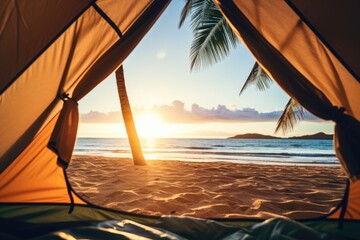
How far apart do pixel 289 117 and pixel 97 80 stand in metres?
6.48

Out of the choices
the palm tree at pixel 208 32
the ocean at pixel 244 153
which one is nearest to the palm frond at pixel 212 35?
the palm tree at pixel 208 32

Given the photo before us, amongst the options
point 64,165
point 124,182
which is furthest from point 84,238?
point 124,182

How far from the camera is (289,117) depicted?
7086 millimetres

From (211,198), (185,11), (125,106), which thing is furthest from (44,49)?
(185,11)

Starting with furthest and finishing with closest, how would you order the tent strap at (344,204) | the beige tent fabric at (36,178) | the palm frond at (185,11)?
the palm frond at (185,11), the beige tent fabric at (36,178), the tent strap at (344,204)

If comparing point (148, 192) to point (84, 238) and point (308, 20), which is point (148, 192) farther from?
point (308, 20)

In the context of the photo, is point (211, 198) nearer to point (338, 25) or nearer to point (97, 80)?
point (97, 80)

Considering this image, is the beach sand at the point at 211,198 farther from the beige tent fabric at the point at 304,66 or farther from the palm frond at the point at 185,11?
the palm frond at the point at 185,11

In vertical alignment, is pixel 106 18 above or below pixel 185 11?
below

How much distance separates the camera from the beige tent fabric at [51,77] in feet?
5.89

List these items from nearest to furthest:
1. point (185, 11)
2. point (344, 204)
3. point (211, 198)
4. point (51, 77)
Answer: point (344, 204) → point (51, 77) → point (211, 198) → point (185, 11)

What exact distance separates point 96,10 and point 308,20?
1.75 meters

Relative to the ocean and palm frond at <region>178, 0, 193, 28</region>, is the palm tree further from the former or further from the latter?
the ocean

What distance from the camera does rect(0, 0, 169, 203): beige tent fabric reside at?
180cm
